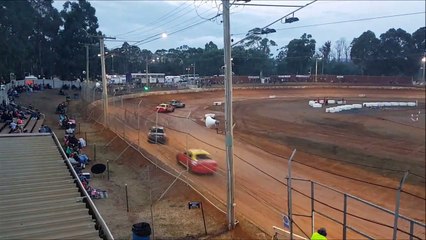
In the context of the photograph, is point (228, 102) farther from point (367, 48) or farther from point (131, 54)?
point (131, 54)

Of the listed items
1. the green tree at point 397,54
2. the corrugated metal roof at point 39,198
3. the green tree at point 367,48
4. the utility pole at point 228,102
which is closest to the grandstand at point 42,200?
the corrugated metal roof at point 39,198

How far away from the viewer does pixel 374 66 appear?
1675 centimetres

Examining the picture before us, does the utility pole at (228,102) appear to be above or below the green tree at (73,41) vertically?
below

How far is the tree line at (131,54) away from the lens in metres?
15.5

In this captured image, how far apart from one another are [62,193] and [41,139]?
8.51m

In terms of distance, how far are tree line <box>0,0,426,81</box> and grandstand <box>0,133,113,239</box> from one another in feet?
28.4

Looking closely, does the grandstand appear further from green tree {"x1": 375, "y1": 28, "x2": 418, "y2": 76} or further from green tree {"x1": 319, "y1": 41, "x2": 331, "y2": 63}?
green tree {"x1": 319, "y1": 41, "x2": 331, "y2": 63}

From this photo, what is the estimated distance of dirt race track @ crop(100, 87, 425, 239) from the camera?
16828mm

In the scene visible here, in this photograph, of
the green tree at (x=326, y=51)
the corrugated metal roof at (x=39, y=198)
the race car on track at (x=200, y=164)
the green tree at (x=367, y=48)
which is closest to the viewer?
the corrugated metal roof at (x=39, y=198)

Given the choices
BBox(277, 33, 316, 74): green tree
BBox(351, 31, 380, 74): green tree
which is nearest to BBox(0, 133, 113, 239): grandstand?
BBox(351, 31, 380, 74): green tree

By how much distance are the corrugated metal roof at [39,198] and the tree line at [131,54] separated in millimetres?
8766

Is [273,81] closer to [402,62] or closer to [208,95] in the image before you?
[208,95]

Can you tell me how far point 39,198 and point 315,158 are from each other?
20.5 m

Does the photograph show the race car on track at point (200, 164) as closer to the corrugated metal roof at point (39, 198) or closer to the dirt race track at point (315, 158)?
the dirt race track at point (315, 158)
